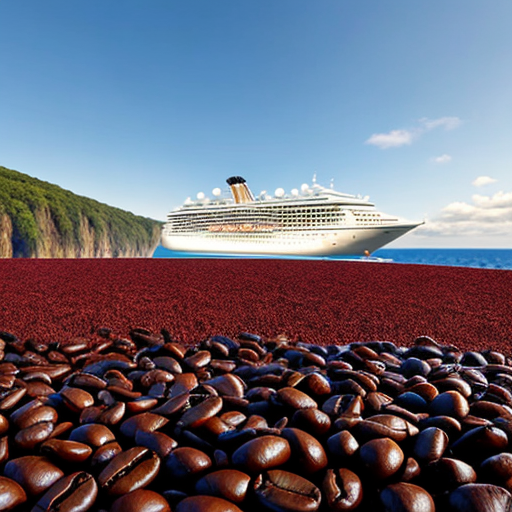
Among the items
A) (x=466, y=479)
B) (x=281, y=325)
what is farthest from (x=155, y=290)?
(x=466, y=479)

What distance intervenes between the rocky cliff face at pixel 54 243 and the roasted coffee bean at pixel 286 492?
122 ft

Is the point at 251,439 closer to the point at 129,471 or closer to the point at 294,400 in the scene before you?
the point at 294,400

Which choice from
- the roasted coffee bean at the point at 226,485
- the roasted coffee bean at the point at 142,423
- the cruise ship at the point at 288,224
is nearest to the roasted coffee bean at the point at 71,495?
the roasted coffee bean at the point at 142,423

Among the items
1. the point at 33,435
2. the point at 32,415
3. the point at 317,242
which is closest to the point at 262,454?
the point at 33,435

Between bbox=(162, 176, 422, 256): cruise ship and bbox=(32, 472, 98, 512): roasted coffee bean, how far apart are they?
34308 millimetres

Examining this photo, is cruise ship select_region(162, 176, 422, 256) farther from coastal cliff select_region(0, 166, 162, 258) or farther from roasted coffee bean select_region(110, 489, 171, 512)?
roasted coffee bean select_region(110, 489, 171, 512)

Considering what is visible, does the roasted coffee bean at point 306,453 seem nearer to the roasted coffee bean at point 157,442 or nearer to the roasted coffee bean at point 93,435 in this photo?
the roasted coffee bean at point 157,442

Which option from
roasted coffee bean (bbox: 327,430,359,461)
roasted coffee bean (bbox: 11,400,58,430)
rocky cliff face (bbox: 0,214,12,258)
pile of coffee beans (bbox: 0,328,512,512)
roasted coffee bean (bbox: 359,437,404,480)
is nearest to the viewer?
pile of coffee beans (bbox: 0,328,512,512)

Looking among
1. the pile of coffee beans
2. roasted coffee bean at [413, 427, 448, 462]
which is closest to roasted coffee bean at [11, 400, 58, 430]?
the pile of coffee beans

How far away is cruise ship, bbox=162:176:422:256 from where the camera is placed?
123ft

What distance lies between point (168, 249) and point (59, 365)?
161 ft

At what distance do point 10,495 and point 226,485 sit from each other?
87cm

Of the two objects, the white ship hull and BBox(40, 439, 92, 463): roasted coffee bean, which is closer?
BBox(40, 439, 92, 463): roasted coffee bean

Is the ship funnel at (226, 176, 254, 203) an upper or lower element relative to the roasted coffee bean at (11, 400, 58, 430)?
upper
